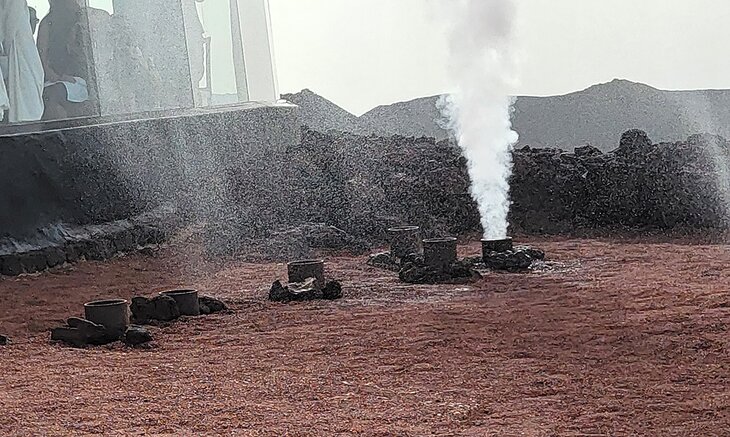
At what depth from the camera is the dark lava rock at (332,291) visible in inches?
331

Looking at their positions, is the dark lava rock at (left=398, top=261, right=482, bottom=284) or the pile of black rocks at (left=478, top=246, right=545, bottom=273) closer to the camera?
the dark lava rock at (left=398, top=261, right=482, bottom=284)

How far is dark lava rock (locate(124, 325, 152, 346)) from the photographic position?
6.82 m

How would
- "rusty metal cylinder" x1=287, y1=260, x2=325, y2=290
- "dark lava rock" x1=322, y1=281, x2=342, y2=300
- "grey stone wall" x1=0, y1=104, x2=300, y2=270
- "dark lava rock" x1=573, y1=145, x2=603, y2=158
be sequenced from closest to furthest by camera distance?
"dark lava rock" x1=322, y1=281, x2=342, y2=300 → "rusty metal cylinder" x1=287, y1=260, x2=325, y2=290 → "grey stone wall" x1=0, y1=104, x2=300, y2=270 → "dark lava rock" x1=573, y1=145, x2=603, y2=158


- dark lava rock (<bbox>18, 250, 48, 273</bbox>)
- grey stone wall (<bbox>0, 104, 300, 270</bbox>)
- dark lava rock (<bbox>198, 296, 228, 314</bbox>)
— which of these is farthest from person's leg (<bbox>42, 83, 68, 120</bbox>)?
dark lava rock (<bbox>198, 296, 228, 314</bbox>)

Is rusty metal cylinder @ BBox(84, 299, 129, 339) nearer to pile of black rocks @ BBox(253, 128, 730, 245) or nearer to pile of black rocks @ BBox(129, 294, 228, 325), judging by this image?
pile of black rocks @ BBox(129, 294, 228, 325)

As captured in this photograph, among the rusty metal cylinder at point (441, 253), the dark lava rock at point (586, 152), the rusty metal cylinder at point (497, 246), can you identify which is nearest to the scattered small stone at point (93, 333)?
the rusty metal cylinder at point (441, 253)

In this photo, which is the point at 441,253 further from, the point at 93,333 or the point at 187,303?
the point at 93,333

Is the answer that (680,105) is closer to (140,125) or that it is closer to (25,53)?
(140,125)

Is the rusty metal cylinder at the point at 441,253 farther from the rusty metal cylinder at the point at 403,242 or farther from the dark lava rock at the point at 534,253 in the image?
the rusty metal cylinder at the point at 403,242

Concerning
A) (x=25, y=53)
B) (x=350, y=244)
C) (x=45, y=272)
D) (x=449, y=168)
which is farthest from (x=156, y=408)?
(x=449, y=168)

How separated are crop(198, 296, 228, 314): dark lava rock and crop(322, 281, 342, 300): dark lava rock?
0.81 metres

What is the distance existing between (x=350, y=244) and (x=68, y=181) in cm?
327

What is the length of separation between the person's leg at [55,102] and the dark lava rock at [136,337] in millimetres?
7339

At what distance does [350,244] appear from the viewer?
12164 millimetres
